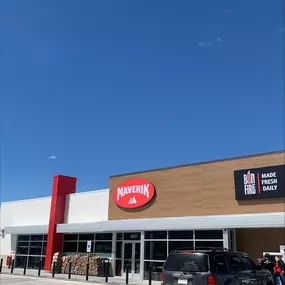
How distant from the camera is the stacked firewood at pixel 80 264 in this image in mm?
25438

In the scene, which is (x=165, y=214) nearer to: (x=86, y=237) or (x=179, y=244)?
(x=179, y=244)

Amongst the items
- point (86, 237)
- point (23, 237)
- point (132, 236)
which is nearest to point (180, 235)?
point (132, 236)

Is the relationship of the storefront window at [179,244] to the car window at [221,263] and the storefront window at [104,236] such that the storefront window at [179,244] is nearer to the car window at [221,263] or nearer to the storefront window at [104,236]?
the storefront window at [104,236]

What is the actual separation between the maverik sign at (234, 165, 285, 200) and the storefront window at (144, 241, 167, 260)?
5.39 meters

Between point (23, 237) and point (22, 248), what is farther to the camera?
point (23, 237)

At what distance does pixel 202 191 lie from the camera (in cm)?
2242

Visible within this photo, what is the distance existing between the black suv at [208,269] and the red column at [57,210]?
773 inches

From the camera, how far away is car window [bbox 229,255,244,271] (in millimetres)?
11056

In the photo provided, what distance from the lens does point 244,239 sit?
21.7 metres

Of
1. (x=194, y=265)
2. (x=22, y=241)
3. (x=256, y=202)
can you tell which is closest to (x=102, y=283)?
(x=256, y=202)

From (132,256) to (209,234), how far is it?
5.95 metres

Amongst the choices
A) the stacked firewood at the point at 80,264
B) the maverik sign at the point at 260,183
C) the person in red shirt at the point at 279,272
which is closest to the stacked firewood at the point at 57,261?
the stacked firewood at the point at 80,264

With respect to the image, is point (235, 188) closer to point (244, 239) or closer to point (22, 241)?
point (244, 239)

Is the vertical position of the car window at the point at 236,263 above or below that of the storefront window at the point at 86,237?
below
